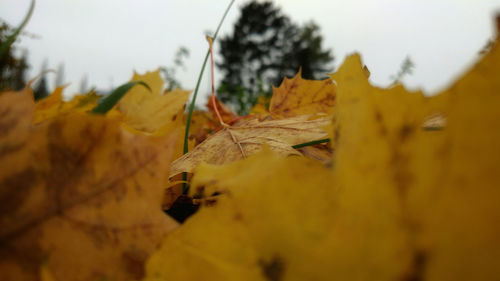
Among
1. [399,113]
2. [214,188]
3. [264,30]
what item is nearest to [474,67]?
[399,113]

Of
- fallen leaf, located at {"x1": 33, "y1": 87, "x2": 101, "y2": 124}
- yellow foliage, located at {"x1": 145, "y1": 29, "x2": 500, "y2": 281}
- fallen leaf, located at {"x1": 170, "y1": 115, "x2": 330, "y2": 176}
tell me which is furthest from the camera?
fallen leaf, located at {"x1": 33, "y1": 87, "x2": 101, "y2": 124}

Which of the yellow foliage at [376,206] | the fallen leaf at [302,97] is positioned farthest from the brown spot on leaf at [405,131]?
the fallen leaf at [302,97]

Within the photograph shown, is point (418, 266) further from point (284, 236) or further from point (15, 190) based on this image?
point (15, 190)

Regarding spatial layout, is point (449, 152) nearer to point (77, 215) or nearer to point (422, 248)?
point (422, 248)

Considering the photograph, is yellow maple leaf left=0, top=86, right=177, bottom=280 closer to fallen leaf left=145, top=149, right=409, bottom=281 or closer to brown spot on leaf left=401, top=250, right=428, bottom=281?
fallen leaf left=145, top=149, right=409, bottom=281

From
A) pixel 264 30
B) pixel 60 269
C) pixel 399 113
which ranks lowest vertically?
pixel 60 269

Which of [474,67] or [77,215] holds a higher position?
[474,67]

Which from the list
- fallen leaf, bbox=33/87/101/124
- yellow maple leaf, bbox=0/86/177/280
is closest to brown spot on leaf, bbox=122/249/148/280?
yellow maple leaf, bbox=0/86/177/280

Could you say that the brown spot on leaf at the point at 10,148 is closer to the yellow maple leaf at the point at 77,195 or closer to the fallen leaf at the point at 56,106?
the yellow maple leaf at the point at 77,195

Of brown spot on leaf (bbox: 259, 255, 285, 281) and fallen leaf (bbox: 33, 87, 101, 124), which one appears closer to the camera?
brown spot on leaf (bbox: 259, 255, 285, 281)
